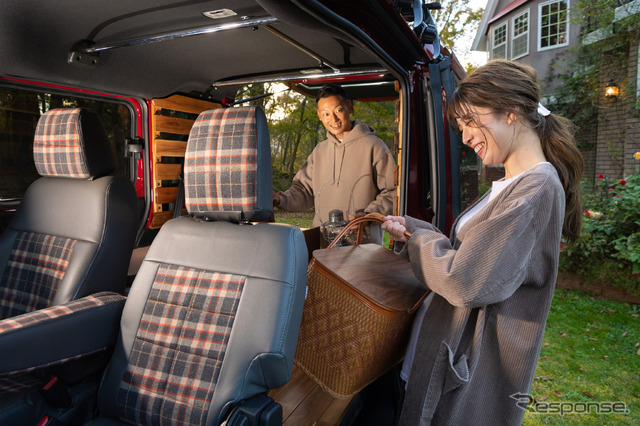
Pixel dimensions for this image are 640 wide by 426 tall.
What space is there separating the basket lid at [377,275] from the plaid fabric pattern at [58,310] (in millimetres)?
1018

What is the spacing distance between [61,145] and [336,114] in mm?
1676

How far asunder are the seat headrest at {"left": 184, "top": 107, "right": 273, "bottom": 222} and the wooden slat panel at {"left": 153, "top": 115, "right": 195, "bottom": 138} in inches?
75.9

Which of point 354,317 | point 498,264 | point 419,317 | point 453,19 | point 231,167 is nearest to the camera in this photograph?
point 498,264

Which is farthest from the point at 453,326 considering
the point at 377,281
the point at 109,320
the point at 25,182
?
the point at 25,182

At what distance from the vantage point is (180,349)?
5.34 ft

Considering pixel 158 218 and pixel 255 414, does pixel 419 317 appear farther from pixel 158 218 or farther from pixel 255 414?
pixel 158 218

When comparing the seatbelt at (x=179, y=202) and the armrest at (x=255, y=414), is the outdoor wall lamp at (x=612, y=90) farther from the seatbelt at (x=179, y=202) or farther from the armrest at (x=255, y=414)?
the armrest at (x=255, y=414)

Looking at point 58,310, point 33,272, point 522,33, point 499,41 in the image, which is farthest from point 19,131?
point 499,41

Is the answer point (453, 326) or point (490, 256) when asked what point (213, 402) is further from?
point (490, 256)

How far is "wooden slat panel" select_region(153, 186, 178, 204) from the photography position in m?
3.67

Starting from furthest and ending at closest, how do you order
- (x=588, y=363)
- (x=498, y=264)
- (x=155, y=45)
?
(x=588, y=363), (x=155, y=45), (x=498, y=264)

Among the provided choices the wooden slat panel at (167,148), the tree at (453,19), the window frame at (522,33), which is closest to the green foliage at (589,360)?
the wooden slat panel at (167,148)

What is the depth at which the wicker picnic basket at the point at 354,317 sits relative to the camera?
4.75ft

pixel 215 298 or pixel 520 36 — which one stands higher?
pixel 520 36
